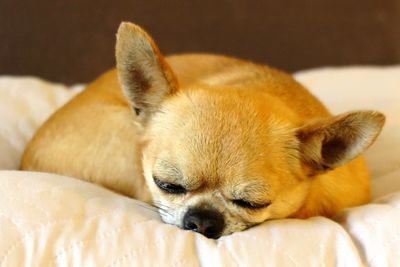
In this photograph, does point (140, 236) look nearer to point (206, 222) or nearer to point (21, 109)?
point (206, 222)

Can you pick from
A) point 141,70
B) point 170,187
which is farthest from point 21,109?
point 170,187

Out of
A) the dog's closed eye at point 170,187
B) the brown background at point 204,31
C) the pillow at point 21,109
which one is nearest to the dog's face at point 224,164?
the dog's closed eye at point 170,187

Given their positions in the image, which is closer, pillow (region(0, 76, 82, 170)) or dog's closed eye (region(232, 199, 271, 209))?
dog's closed eye (region(232, 199, 271, 209))

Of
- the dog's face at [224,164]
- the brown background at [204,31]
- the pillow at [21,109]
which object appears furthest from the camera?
the brown background at [204,31]

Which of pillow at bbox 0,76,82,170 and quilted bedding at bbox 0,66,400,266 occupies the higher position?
quilted bedding at bbox 0,66,400,266

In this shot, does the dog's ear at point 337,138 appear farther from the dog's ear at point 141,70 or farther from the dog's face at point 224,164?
the dog's ear at point 141,70

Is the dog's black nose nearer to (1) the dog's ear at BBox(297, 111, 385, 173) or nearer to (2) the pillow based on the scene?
(1) the dog's ear at BBox(297, 111, 385, 173)

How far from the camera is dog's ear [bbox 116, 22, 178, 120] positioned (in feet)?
4.67

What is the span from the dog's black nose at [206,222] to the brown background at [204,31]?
5.29 ft

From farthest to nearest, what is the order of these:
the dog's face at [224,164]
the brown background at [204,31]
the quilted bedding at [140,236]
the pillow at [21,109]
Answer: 1. the brown background at [204,31]
2. the pillow at [21,109]
3. the dog's face at [224,164]
4. the quilted bedding at [140,236]

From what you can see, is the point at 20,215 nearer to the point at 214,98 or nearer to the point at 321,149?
the point at 214,98

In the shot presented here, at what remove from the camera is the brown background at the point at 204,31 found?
2736 millimetres

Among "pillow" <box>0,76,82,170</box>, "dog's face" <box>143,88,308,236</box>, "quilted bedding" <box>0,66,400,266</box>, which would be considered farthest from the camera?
"pillow" <box>0,76,82,170</box>

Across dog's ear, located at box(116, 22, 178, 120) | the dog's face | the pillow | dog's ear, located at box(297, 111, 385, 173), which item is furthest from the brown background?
dog's ear, located at box(297, 111, 385, 173)
